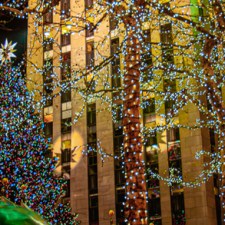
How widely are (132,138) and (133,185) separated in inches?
38.9

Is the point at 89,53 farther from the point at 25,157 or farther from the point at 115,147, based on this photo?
the point at 25,157

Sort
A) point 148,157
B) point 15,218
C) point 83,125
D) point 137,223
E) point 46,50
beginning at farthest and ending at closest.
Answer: point 46,50, point 83,125, point 148,157, point 137,223, point 15,218

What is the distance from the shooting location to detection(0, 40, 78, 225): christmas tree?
20406mm

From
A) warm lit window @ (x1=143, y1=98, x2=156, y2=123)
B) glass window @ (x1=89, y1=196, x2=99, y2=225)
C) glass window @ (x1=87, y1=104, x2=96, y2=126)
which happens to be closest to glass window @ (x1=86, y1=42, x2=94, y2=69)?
glass window @ (x1=87, y1=104, x2=96, y2=126)

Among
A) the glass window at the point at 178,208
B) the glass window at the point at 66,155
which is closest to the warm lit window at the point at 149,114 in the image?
the glass window at the point at 178,208

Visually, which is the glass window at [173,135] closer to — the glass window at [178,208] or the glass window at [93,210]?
the glass window at [178,208]

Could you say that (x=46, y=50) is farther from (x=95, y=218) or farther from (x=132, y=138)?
(x=132, y=138)

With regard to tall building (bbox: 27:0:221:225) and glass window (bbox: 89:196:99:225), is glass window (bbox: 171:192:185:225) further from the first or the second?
Answer: glass window (bbox: 89:196:99:225)

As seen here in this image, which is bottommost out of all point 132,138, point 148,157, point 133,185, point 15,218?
point 15,218

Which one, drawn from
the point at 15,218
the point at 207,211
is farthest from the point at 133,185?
the point at 207,211

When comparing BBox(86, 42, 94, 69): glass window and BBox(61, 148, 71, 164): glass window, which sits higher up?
BBox(86, 42, 94, 69): glass window

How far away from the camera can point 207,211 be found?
1232 inches

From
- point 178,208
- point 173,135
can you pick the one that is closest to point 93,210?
point 178,208

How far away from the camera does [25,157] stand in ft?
69.3
